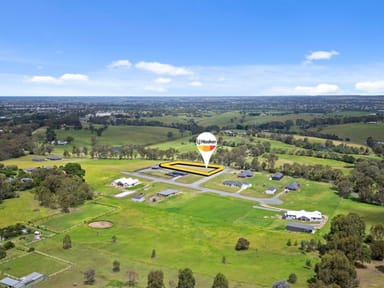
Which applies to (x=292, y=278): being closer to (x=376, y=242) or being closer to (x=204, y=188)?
(x=376, y=242)

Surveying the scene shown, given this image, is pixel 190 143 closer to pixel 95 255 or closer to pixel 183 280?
pixel 95 255

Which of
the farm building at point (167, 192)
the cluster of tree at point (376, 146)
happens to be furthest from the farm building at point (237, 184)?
the cluster of tree at point (376, 146)

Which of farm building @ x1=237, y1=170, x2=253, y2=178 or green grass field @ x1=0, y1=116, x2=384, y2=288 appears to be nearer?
green grass field @ x1=0, y1=116, x2=384, y2=288

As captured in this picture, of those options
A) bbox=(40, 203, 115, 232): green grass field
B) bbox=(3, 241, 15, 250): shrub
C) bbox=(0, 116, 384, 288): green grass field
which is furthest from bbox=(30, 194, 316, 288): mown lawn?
bbox=(3, 241, 15, 250): shrub

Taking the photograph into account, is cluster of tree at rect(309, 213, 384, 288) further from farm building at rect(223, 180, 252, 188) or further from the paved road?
farm building at rect(223, 180, 252, 188)

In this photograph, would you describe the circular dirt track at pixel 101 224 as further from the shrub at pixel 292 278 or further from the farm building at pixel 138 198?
the shrub at pixel 292 278
